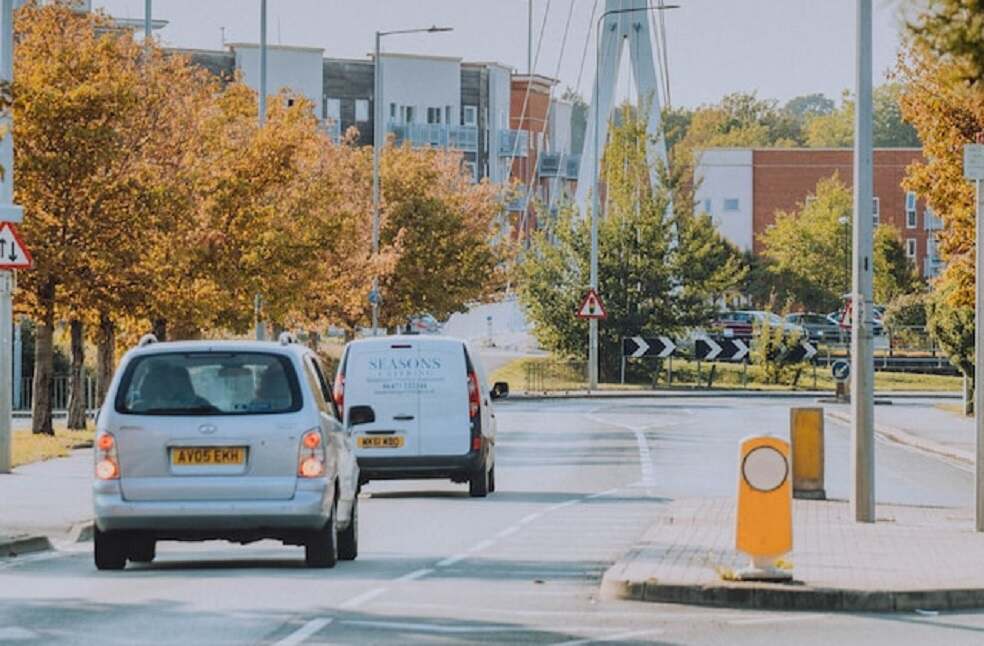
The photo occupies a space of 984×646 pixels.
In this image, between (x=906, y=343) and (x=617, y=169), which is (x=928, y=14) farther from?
(x=906, y=343)

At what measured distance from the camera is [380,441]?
2697 cm

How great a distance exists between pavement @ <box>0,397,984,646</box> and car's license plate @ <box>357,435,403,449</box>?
2.10 feet

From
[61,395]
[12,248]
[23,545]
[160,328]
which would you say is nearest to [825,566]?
[23,545]

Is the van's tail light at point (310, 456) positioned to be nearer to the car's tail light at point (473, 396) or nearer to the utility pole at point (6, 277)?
the car's tail light at point (473, 396)

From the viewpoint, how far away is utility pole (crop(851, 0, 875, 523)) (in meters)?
21.2

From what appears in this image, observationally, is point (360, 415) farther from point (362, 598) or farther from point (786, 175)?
point (786, 175)

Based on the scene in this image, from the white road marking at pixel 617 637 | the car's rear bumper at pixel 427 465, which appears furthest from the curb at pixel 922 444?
the white road marking at pixel 617 637

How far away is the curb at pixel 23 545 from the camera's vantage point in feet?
61.4

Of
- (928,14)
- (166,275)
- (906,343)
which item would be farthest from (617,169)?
A: (928,14)

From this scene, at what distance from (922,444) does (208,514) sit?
84.3ft

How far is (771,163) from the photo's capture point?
139125 mm

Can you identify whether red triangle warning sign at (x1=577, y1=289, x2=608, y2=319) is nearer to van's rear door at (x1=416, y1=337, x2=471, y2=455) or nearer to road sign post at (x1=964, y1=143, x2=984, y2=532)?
van's rear door at (x1=416, y1=337, x2=471, y2=455)

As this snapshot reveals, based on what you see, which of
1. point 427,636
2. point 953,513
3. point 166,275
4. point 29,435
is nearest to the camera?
point 427,636

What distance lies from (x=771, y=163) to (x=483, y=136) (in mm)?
22610
